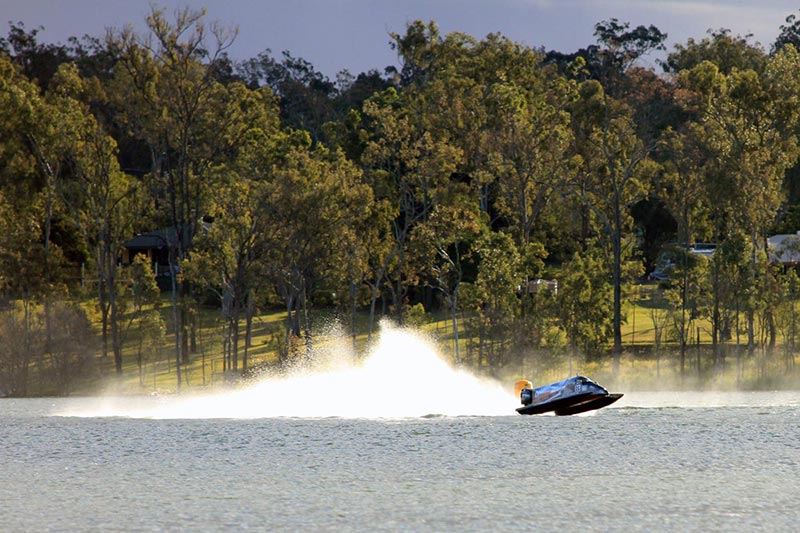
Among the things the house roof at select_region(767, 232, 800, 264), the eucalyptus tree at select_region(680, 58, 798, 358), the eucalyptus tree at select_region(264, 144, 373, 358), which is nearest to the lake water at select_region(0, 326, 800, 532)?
the eucalyptus tree at select_region(264, 144, 373, 358)

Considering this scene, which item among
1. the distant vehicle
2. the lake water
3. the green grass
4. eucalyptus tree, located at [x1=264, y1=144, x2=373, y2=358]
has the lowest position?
the green grass

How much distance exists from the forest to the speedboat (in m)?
24.0

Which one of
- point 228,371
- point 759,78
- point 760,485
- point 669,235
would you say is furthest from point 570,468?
point 669,235

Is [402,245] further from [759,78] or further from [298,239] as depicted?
[759,78]

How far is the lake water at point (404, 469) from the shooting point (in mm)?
20297

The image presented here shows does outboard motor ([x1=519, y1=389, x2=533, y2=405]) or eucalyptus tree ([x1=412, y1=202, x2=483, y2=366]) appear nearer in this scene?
outboard motor ([x1=519, y1=389, x2=533, y2=405])

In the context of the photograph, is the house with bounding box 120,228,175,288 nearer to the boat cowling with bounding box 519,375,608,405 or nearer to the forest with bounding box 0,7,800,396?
the forest with bounding box 0,7,800,396

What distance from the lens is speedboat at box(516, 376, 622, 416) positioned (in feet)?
119

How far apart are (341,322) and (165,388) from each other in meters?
16.5

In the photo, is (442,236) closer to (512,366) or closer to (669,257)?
(512,366)

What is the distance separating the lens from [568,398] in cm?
3653

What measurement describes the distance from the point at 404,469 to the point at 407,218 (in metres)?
46.5

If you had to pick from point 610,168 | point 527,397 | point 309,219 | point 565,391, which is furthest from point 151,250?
point 565,391

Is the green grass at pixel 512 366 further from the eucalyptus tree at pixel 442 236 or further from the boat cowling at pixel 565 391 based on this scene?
the boat cowling at pixel 565 391
